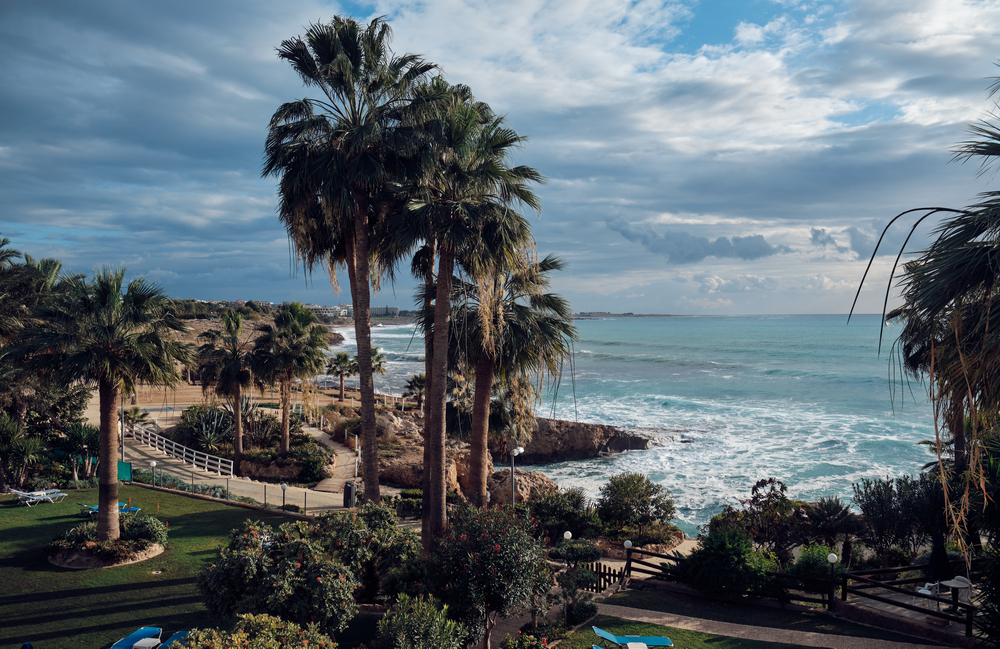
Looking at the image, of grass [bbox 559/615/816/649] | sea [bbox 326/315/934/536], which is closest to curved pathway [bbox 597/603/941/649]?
grass [bbox 559/615/816/649]

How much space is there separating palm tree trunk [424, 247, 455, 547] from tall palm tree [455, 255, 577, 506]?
1.47 m

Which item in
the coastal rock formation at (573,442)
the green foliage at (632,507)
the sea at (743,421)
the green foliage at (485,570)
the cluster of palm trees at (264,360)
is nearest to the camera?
the green foliage at (485,570)

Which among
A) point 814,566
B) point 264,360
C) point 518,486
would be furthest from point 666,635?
point 264,360

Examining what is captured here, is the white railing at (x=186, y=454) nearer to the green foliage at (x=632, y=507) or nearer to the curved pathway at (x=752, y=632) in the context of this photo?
the green foliage at (x=632, y=507)

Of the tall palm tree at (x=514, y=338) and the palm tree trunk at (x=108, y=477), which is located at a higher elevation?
the tall palm tree at (x=514, y=338)

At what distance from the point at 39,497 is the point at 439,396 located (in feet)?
51.0

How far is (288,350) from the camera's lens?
2978 centimetres

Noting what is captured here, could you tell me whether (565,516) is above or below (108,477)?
below

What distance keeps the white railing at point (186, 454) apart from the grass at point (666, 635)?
2178 cm

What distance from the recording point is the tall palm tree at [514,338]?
14875mm

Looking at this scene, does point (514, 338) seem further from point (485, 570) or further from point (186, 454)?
point (186, 454)

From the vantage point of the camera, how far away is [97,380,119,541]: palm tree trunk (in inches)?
575

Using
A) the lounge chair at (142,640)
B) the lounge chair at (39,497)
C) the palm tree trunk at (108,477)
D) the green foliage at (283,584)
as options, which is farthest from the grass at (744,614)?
the lounge chair at (39,497)

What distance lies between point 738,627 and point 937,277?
365 inches
